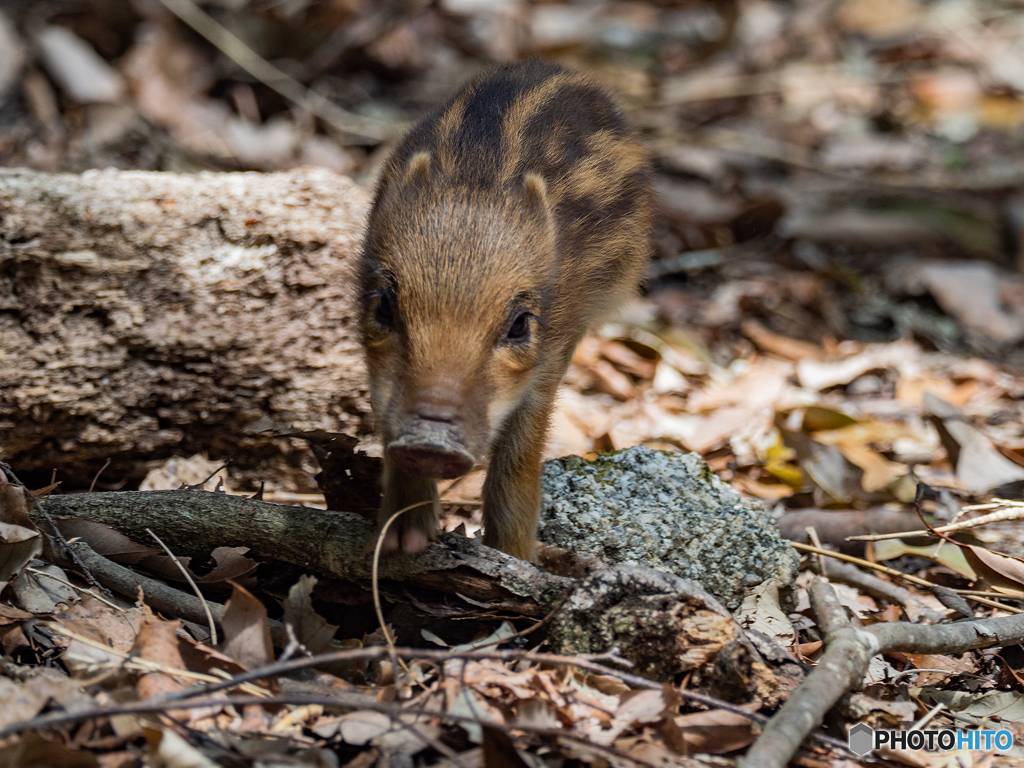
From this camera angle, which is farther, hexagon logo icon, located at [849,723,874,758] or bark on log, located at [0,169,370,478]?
bark on log, located at [0,169,370,478]

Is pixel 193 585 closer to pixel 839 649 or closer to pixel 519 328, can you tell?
pixel 519 328

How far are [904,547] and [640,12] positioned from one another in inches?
355

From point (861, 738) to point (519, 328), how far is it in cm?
169

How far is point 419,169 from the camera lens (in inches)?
133

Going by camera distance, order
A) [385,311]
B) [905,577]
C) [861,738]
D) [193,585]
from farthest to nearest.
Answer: [905,577]
[385,311]
[193,585]
[861,738]

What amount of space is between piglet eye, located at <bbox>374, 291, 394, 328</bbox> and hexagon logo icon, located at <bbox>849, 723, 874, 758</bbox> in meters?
1.93

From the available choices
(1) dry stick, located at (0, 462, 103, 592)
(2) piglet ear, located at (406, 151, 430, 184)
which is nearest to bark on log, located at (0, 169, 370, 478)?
(2) piglet ear, located at (406, 151, 430, 184)

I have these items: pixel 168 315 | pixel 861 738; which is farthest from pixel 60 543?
pixel 861 738

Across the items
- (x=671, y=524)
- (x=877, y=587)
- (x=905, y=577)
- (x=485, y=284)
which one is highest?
(x=485, y=284)

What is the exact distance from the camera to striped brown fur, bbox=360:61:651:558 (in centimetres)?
295

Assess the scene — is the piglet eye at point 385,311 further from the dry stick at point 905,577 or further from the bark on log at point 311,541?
the dry stick at point 905,577

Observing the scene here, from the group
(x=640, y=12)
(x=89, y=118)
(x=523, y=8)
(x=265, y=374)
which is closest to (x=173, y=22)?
(x=89, y=118)

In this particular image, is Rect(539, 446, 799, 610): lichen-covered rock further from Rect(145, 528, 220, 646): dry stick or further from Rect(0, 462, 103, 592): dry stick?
Rect(0, 462, 103, 592): dry stick

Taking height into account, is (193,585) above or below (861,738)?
above
